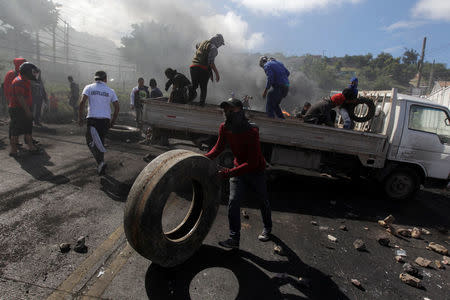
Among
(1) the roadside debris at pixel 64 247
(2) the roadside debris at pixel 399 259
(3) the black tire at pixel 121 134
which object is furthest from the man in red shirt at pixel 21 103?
(2) the roadside debris at pixel 399 259

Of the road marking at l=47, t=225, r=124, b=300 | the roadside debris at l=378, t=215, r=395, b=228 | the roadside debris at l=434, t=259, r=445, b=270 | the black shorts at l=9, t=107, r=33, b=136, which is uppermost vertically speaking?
the black shorts at l=9, t=107, r=33, b=136

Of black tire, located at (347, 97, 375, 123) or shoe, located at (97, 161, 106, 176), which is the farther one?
black tire, located at (347, 97, 375, 123)

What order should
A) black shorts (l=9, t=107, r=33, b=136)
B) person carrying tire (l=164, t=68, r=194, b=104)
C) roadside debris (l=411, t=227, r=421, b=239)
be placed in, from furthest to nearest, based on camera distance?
person carrying tire (l=164, t=68, r=194, b=104), black shorts (l=9, t=107, r=33, b=136), roadside debris (l=411, t=227, r=421, b=239)

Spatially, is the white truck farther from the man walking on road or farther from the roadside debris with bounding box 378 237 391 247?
the man walking on road

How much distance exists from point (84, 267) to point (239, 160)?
6.30 ft

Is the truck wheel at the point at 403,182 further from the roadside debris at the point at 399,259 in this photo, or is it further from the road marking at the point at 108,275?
the road marking at the point at 108,275

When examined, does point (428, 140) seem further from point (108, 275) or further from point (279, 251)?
point (108, 275)

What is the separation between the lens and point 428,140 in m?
5.42

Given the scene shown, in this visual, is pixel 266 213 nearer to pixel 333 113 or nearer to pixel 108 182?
pixel 108 182

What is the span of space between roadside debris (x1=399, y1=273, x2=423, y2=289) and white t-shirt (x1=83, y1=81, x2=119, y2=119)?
510 cm

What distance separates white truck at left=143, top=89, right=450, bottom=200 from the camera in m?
5.19

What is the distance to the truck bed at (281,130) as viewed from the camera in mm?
5156

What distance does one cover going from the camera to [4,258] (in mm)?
2416

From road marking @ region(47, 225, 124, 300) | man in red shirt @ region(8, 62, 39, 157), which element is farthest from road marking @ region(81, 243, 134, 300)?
man in red shirt @ region(8, 62, 39, 157)
